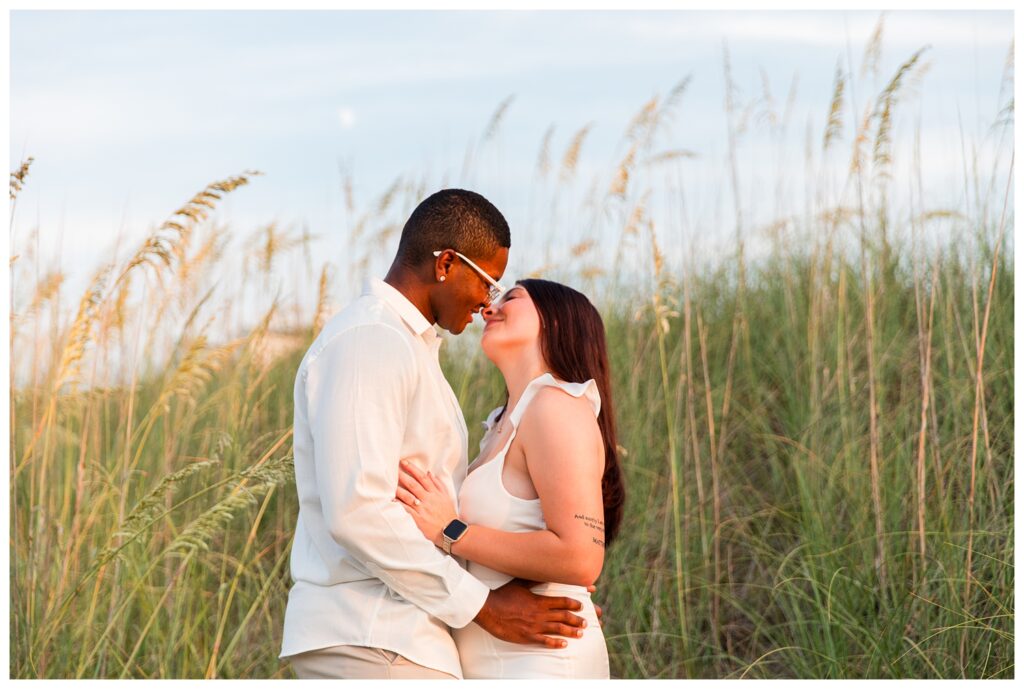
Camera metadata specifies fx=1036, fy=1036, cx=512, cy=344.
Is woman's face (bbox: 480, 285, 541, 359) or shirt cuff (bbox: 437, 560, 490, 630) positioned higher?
woman's face (bbox: 480, 285, 541, 359)

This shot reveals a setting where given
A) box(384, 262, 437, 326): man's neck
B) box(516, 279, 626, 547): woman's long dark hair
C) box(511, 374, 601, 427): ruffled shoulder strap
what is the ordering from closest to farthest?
box(384, 262, 437, 326): man's neck → box(511, 374, 601, 427): ruffled shoulder strap → box(516, 279, 626, 547): woman's long dark hair

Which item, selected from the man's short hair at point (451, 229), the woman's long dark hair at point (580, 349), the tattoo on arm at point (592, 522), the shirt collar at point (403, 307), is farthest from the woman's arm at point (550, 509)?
the man's short hair at point (451, 229)

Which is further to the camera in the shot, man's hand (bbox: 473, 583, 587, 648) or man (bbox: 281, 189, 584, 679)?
man's hand (bbox: 473, 583, 587, 648)

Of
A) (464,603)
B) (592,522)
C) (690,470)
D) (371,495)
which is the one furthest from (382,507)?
(690,470)

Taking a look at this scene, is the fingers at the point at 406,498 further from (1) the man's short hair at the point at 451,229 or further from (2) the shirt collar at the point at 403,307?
(1) the man's short hair at the point at 451,229

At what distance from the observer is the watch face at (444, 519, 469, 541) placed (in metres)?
2.50

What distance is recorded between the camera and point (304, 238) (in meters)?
5.90

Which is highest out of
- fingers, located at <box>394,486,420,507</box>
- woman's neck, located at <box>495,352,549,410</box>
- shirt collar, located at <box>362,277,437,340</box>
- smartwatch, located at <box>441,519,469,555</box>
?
shirt collar, located at <box>362,277,437,340</box>

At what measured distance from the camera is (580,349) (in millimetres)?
2951

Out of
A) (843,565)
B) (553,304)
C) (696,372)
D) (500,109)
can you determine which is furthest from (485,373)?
(553,304)

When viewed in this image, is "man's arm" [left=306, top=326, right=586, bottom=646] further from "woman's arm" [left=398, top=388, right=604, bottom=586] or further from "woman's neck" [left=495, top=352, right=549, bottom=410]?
"woman's neck" [left=495, top=352, right=549, bottom=410]

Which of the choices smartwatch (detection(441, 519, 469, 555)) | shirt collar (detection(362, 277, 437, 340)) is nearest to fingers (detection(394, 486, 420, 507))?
smartwatch (detection(441, 519, 469, 555))

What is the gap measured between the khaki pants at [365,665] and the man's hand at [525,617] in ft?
0.64

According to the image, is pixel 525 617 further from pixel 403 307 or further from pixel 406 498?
pixel 403 307
